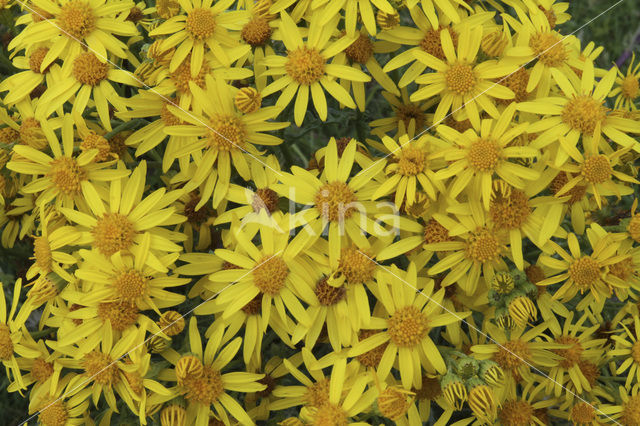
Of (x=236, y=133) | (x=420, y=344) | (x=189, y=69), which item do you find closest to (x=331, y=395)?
(x=420, y=344)

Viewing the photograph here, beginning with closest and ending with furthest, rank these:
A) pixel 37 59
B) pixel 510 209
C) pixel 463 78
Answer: pixel 510 209 < pixel 463 78 < pixel 37 59

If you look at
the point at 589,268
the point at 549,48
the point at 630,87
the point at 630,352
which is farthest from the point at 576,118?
the point at 630,352

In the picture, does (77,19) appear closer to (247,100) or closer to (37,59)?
(37,59)

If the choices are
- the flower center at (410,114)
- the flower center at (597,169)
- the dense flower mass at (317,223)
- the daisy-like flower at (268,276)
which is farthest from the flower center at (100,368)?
the flower center at (597,169)

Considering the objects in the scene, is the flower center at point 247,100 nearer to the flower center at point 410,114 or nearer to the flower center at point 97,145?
the flower center at point 97,145

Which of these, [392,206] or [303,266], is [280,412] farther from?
[392,206]

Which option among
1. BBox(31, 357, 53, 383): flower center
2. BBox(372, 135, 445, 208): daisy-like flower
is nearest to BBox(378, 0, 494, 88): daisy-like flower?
BBox(372, 135, 445, 208): daisy-like flower
